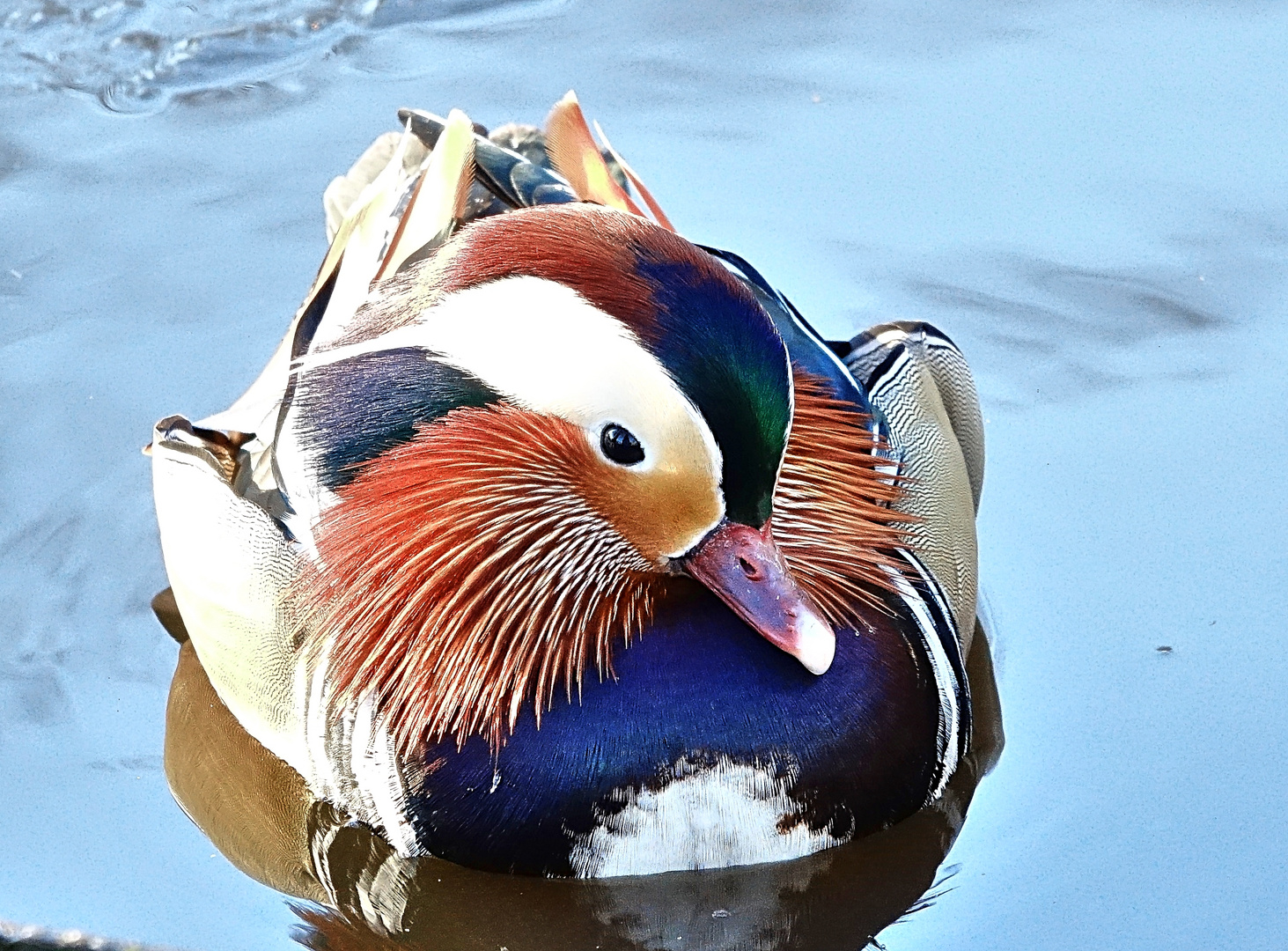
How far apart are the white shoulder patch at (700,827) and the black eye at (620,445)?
0.58 meters

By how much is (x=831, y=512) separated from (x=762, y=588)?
33cm

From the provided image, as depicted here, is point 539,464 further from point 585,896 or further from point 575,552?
point 585,896

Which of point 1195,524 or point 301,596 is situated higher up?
point 301,596

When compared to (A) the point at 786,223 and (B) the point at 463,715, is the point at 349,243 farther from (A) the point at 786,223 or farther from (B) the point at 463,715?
(A) the point at 786,223

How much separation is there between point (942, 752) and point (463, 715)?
0.89 meters

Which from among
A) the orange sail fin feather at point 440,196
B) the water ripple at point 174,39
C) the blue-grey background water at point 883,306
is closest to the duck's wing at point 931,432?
the blue-grey background water at point 883,306

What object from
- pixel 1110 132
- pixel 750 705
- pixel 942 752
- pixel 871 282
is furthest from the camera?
pixel 1110 132

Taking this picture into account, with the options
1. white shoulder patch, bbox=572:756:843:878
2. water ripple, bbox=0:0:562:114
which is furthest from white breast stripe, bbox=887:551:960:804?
water ripple, bbox=0:0:562:114

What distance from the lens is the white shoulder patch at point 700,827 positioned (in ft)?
10.2

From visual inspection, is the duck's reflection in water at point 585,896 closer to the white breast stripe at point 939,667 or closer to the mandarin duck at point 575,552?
the mandarin duck at point 575,552

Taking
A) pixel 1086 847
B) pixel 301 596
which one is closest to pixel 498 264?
pixel 301 596

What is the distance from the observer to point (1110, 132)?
16.5ft

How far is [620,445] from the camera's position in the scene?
2785mm

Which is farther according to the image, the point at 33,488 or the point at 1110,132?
the point at 1110,132
